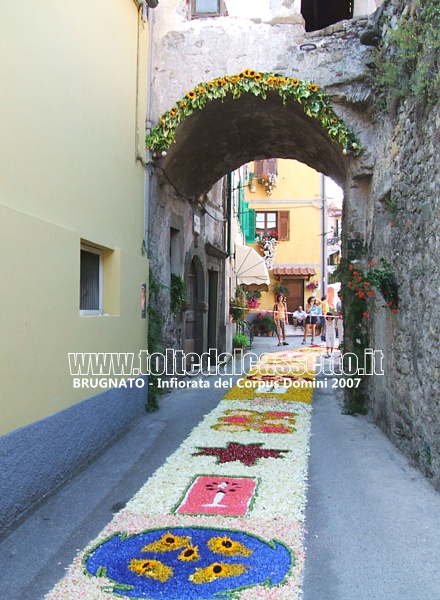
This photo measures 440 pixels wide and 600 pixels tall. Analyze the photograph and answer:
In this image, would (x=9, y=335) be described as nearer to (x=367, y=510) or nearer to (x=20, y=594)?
(x=20, y=594)

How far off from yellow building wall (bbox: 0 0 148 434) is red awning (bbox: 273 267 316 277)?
19.6 m

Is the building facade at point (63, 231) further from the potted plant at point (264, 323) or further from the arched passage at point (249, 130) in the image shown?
the potted plant at point (264, 323)

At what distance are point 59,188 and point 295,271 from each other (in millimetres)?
22049

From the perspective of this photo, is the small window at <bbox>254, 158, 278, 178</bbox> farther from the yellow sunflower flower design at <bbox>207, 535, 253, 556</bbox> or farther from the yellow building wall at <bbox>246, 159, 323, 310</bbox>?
the yellow sunflower flower design at <bbox>207, 535, 253, 556</bbox>

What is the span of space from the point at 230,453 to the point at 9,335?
2689 mm

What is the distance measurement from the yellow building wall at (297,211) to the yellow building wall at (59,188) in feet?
65.9

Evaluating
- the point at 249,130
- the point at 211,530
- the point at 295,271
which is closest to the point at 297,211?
the point at 295,271

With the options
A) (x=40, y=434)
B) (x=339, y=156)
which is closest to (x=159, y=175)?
(x=339, y=156)

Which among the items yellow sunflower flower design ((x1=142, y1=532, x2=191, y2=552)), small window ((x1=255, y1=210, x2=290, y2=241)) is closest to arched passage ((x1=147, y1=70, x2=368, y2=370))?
yellow sunflower flower design ((x1=142, y1=532, x2=191, y2=552))

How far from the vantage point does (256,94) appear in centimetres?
747

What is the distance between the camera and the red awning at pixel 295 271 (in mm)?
26125

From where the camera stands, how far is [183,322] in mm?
10062

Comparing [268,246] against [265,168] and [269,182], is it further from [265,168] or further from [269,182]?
[265,168]

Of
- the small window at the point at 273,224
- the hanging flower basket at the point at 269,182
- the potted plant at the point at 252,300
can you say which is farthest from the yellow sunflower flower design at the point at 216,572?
the hanging flower basket at the point at 269,182
